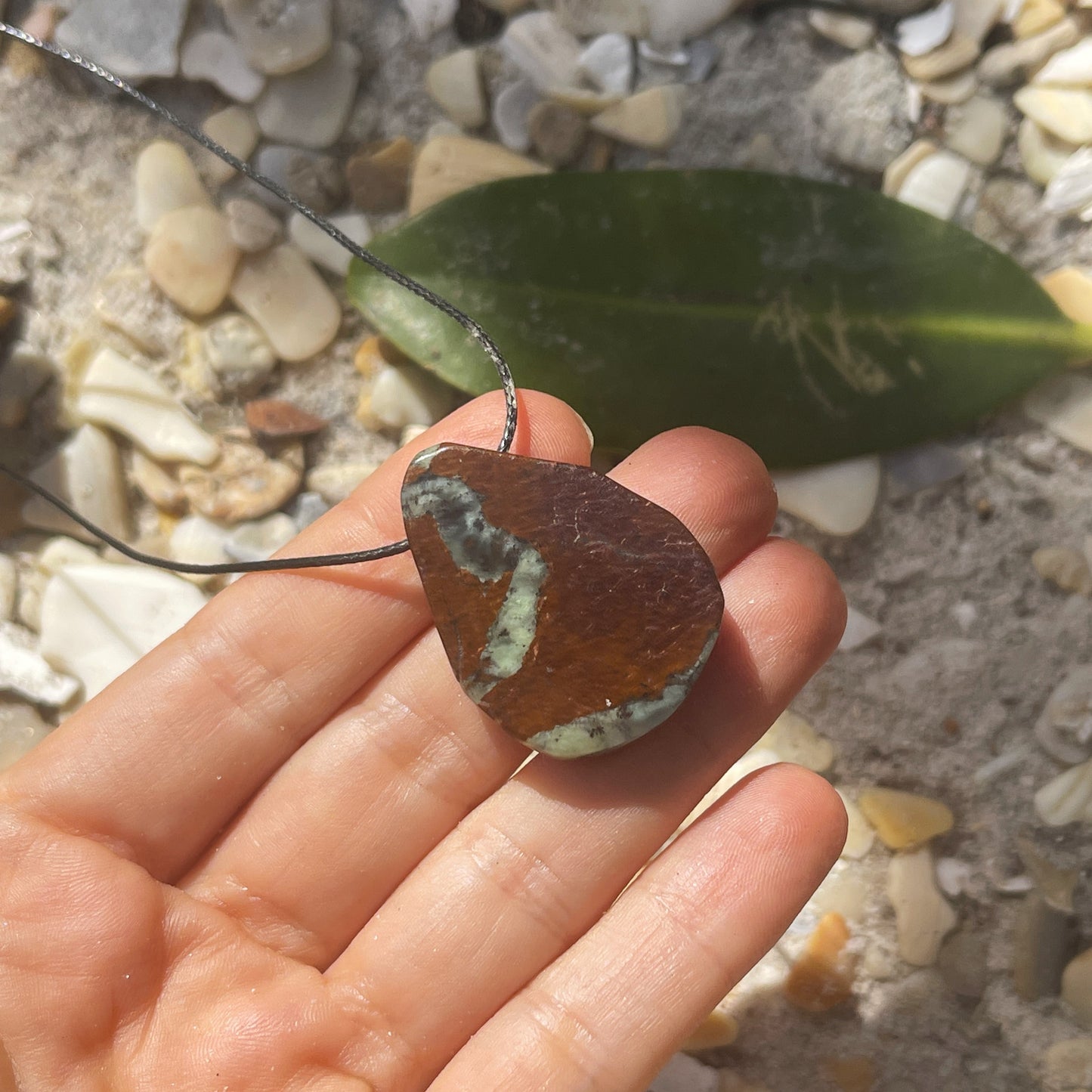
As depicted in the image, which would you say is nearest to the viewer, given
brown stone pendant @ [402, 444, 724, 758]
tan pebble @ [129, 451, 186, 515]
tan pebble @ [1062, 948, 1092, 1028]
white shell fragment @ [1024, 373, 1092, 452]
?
brown stone pendant @ [402, 444, 724, 758]

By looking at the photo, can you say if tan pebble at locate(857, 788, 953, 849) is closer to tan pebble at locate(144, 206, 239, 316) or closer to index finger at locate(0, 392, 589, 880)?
index finger at locate(0, 392, 589, 880)

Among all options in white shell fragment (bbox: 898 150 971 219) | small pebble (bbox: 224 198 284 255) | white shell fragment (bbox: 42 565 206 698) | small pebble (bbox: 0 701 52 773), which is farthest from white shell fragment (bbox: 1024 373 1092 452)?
small pebble (bbox: 0 701 52 773)

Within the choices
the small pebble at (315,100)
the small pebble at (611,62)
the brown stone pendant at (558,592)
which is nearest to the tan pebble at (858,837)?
the brown stone pendant at (558,592)

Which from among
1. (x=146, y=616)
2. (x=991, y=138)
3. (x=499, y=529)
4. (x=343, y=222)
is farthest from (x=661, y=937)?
(x=991, y=138)

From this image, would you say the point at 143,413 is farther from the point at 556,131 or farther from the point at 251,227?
the point at 556,131

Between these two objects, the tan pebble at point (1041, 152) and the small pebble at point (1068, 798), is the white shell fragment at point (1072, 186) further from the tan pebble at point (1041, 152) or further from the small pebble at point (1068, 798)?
the small pebble at point (1068, 798)

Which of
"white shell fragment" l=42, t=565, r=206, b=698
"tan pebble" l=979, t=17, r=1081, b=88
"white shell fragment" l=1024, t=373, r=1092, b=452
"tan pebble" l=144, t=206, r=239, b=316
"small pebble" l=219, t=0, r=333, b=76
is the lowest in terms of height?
"white shell fragment" l=42, t=565, r=206, b=698
